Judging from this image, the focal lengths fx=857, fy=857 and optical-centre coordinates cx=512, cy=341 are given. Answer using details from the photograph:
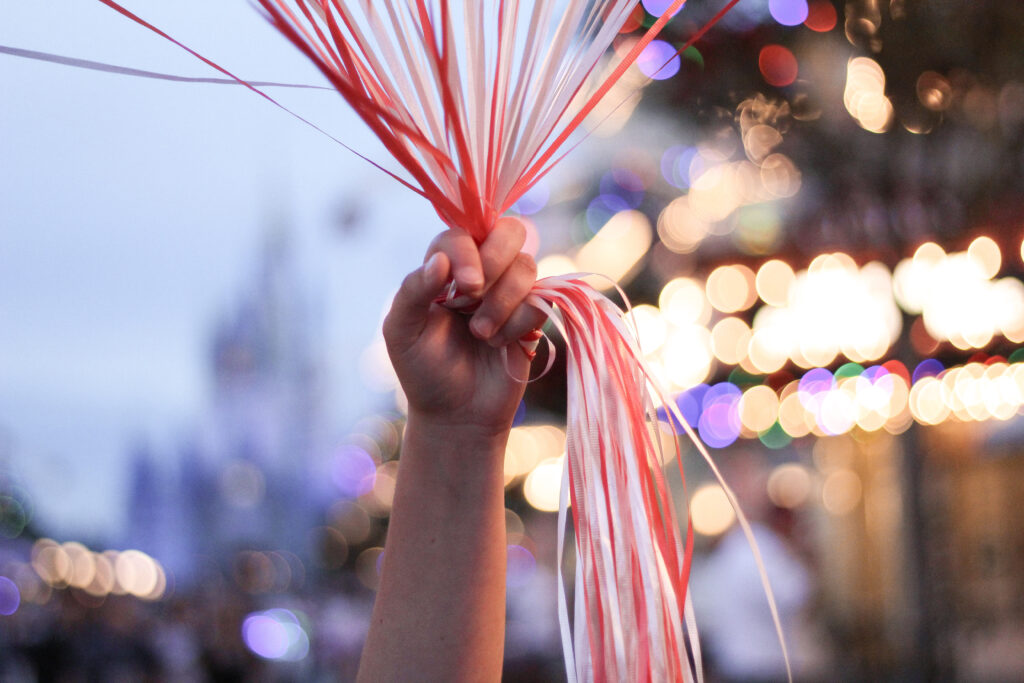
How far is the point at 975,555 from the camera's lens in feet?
28.0

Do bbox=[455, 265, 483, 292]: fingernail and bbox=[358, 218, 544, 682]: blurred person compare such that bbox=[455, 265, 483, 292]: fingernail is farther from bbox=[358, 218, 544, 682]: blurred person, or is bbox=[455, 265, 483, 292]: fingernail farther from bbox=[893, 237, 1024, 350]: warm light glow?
bbox=[893, 237, 1024, 350]: warm light glow

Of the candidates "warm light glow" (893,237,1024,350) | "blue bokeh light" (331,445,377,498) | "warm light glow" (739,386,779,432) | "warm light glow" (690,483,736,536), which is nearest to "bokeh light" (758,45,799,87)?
"warm light glow" (893,237,1024,350)

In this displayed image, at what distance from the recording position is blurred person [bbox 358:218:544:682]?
44.1 inches

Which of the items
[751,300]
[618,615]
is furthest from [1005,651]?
[618,615]

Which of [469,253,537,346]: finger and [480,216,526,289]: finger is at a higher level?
[480,216,526,289]: finger

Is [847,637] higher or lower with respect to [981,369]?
lower

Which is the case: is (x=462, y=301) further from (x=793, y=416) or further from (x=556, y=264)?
(x=793, y=416)

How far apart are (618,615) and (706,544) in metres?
11.3

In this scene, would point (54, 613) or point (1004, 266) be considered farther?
point (54, 613)

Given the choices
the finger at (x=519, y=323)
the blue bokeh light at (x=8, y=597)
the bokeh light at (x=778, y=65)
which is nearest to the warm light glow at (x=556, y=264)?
the bokeh light at (x=778, y=65)

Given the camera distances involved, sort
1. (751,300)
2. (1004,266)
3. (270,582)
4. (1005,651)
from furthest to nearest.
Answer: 1. (270,582)
2. (1005,651)
3. (751,300)
4. (1004,266)

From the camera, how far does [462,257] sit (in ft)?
3.15

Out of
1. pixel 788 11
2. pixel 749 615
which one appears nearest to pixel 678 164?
pixel 788 11

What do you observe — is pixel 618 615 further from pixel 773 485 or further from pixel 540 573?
pixel 773 485
